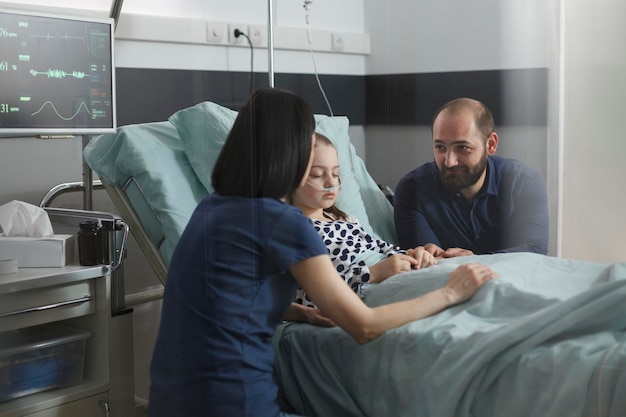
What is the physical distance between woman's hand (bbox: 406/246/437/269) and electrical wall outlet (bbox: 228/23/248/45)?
1.56 feet

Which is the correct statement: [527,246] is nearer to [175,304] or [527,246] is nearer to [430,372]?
[430,372]

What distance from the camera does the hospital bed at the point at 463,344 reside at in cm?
96

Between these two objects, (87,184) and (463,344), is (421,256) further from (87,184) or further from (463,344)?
(87,184)

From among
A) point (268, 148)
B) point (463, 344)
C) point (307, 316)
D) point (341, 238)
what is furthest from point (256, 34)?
point (463, 344)

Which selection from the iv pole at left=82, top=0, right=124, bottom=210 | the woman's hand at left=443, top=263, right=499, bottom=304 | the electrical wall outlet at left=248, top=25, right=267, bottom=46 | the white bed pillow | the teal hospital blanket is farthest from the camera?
the iv pole at left=82, top=0, right=124, bottom=210

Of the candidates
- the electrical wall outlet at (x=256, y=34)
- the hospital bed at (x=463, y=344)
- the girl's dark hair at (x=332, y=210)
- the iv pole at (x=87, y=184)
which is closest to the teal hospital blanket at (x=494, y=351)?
the hospital bed at (x=463, y=344)

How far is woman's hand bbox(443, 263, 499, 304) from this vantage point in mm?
1090

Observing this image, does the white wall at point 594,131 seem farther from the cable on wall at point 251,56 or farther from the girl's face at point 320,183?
the cable on wall at point 251,56

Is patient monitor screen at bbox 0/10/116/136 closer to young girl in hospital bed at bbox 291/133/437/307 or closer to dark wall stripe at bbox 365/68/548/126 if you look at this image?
young girl in hospital bed at bbox 291/133/437/307

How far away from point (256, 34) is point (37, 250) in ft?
2.14

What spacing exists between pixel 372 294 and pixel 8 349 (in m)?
0.80

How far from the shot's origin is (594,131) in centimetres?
113

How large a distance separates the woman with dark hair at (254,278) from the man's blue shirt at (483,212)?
0.06m

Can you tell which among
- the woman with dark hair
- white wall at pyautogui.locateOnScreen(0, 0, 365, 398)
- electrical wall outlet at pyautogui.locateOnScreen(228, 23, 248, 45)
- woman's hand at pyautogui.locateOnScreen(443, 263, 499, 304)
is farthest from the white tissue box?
woman's hand at pyautogui.locateOnScreen(443, 263, 499, 304)
